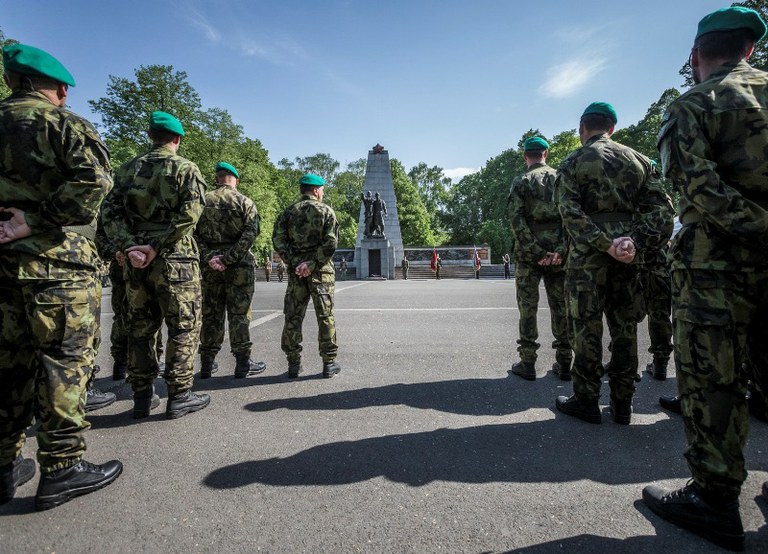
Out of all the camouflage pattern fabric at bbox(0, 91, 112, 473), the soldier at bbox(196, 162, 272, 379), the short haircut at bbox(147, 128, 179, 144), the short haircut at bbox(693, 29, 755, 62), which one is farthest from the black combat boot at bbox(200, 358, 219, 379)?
the short haircut at bbox(693, 29, 755, 62)

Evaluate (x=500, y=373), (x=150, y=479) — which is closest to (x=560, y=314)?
(x=500, y=373)

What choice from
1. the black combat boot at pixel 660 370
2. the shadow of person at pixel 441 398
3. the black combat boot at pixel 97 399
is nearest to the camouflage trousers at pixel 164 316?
the black combat boot at pixel 97 399

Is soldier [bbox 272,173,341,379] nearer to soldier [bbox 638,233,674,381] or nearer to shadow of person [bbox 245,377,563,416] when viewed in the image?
shadow of person [bbox 245,377,563,416]

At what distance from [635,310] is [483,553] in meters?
2.18

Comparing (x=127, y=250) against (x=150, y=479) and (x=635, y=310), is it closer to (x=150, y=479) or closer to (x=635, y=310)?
(x=150, y=479)

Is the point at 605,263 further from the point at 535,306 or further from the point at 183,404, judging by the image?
the point at 183,404

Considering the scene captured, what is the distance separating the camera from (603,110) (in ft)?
10.9

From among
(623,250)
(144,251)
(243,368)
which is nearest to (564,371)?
(623,250)

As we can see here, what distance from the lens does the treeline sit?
2428 cm

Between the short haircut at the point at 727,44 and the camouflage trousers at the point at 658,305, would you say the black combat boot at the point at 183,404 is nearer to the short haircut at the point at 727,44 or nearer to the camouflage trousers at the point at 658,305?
the short haircut at the point at 727,44

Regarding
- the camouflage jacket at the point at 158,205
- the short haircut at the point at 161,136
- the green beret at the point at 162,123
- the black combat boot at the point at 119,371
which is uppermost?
the green beret at the point at 162,123

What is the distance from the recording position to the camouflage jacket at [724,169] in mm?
1796

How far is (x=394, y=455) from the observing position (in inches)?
103

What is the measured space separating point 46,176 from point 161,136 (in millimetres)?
1349
